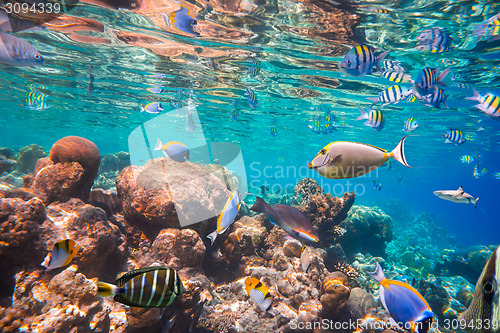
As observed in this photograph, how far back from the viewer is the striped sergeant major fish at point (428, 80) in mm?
4727

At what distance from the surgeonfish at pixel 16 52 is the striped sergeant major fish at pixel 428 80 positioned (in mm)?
8031

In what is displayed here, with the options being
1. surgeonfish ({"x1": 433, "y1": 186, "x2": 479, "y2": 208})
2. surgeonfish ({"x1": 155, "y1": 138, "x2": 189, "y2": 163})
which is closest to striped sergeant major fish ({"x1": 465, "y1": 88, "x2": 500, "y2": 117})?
surgeonfish ({"x1": 433, "y1": 186, "x2": 479, "y2": 208})

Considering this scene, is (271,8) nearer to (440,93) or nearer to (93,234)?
(440,93)

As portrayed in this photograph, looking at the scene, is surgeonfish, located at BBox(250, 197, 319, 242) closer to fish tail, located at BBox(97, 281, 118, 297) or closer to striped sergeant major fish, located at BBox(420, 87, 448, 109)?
fish tail, located at BBox(97, 281, 118, 297)

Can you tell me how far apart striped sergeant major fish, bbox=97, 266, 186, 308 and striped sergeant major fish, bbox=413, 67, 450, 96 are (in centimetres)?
600

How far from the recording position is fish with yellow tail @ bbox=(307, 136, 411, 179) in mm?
2113

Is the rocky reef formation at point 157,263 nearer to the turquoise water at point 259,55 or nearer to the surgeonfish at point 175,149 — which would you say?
the surgeonfish at point 175,149

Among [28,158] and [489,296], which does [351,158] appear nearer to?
[489,296]

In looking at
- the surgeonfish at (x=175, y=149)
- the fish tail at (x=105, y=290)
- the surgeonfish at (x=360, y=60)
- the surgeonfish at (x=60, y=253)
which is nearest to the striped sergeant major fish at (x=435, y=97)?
the surgeonfish at (x=360, y=60)

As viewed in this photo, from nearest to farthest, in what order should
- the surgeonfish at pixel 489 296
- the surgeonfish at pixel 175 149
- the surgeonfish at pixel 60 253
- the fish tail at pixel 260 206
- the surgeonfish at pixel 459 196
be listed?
the surgeonfish at pixel 489 296 → the surgeonfish at pixel 60 253 → the fish tail at pixel 260 206 → the surgeonfish at pixel 175 149 → the surgeonfish at pixel 459 196

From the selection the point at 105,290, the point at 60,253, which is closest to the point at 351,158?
the point at 105,290

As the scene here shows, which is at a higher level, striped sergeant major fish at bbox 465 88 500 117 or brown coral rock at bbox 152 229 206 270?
striped sergeant major fish at bbox 465 88 500 117

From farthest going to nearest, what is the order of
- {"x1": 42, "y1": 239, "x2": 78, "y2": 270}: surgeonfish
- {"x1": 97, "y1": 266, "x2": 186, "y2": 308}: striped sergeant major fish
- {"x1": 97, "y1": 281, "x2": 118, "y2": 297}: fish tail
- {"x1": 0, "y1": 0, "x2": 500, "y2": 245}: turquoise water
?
{"x1": 0, "y1": 0, "x2": 500, "y2": 245}: turquoise water < {"x1": 42, "y1": 239, "x2": 78, "y2": 270}: surgeonfish < {"x1": 97, "y1": 266, "x2": 186, "y2": 308}: striped sergeant major fish < {"x1": 97, "y1": 281, "x2": 118, "y2": 297}: fish tail

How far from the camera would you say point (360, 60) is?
4066mm
